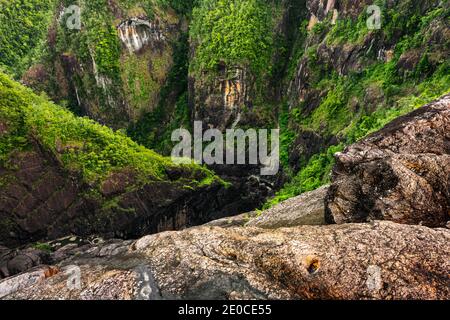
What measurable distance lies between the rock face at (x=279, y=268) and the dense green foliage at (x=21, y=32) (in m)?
49.5

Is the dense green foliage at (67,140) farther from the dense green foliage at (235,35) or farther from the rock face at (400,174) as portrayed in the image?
the rock face at (400,174)

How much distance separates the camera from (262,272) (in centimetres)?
952

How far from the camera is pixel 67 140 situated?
3180 centimetres

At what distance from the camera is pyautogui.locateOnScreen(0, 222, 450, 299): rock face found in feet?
26.7

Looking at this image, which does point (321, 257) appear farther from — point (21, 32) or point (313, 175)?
point (21, 32)

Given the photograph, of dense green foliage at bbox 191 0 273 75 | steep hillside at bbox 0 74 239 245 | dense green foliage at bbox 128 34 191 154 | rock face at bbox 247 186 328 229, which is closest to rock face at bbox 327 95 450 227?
rock face at bbox 247 186 328 229

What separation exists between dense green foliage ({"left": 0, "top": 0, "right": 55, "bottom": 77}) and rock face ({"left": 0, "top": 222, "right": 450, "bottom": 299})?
49542 millimetres

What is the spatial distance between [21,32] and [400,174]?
6137cm

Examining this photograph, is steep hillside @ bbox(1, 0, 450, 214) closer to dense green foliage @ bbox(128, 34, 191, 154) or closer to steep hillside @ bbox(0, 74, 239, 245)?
dense green foliage @ bbox(128, 34, 191, 154)

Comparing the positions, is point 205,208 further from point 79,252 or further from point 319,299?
point 319,299

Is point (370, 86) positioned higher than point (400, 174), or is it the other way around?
point (370, 86)

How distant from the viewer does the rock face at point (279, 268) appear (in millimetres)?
8148

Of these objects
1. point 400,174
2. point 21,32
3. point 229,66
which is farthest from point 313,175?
point 21,32

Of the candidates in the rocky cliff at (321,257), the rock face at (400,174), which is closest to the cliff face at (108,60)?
the rocky cliff at (321,257)
